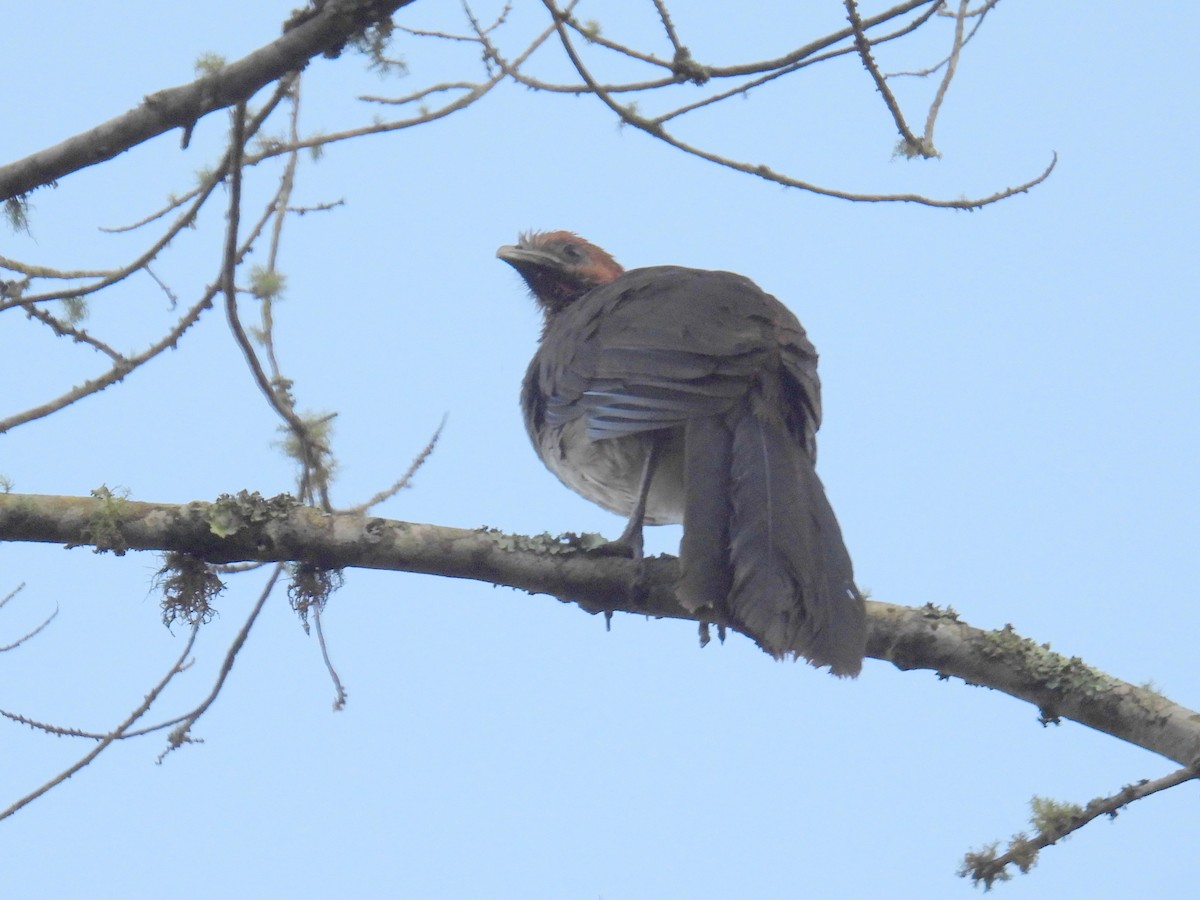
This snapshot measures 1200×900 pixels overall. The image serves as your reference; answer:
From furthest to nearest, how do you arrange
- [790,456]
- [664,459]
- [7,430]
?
[664,459]
[790,456]
[7,430]

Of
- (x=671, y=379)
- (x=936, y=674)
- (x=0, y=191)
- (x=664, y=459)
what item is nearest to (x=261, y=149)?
→ (x=0, y=191)

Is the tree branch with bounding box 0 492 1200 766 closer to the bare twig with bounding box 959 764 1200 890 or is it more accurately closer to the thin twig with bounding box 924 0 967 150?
the bare twig with bounding box 959 764 1200 890

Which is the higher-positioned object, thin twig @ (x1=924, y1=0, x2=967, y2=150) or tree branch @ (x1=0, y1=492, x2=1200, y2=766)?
thin twig @ (x1=924, y1=0, x2=967, y2=150)

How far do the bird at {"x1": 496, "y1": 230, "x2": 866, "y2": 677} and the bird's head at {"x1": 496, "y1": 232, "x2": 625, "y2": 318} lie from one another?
2.51ft

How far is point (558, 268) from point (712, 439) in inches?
88.5

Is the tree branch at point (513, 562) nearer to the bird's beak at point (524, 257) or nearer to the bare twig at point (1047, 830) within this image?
the bare twig at point (1047, 830)

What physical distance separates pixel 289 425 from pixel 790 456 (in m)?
1.38

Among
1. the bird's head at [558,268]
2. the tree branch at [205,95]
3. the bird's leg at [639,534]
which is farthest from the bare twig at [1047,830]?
the bird's head at [558,268]

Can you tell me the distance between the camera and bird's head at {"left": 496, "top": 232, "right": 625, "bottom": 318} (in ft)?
18.1

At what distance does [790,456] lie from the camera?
11.4 ft

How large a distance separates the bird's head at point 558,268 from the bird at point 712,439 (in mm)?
764

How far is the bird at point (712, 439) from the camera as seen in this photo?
3.11 metres

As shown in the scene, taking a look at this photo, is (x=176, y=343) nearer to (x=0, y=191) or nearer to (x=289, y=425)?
(x=289, y=425)

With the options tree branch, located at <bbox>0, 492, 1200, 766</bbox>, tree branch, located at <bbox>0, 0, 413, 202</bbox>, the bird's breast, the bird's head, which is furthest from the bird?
tree branch, located at <bbox>0, 0, 413, 202</bbox>
